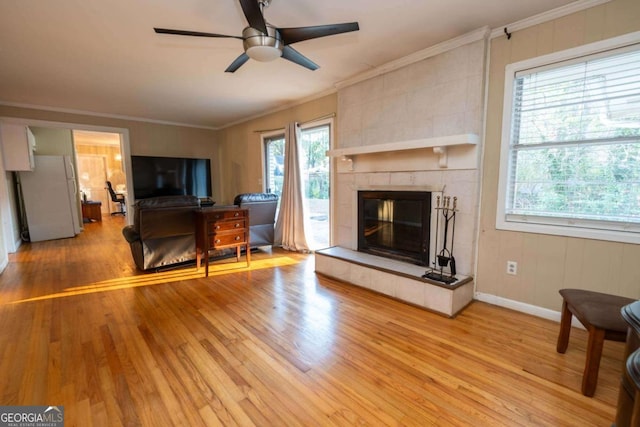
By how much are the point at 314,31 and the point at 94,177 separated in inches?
415

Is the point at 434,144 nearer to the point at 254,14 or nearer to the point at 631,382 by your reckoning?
the point at 254,14

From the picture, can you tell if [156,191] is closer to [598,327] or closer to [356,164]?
[356,164]

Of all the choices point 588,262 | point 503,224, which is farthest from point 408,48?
point 588,262

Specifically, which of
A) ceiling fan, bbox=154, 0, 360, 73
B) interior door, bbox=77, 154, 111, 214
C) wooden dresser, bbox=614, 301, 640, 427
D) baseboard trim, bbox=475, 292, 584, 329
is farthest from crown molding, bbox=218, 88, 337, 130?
interior door, bbox=77, 154, 111, 214

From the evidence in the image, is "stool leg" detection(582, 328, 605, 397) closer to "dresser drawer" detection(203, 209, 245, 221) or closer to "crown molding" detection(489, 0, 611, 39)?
"crown molding" detection(489, 0, 611, 39)

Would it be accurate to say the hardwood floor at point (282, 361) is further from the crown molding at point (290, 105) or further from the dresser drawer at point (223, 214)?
the crown molding at point (290, 105)

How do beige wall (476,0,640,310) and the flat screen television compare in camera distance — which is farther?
the flat screen television

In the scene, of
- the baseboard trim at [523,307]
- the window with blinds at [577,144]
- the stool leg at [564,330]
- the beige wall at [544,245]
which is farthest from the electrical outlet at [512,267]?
the stool leg at [564,330]

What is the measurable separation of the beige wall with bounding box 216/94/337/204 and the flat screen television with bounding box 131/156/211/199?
473 millimetres

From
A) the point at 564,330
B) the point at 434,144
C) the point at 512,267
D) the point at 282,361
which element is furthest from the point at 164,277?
the point at 564,330

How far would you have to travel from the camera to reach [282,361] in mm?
1854

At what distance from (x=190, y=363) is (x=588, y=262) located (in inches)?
117

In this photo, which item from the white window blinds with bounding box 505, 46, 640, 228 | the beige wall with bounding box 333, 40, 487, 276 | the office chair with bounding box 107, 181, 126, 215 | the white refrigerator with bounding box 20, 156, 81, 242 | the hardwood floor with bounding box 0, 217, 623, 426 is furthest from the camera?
the office chair with bounding box 107, 181, 126, 215

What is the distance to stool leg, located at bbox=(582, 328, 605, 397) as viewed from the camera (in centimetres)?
150
